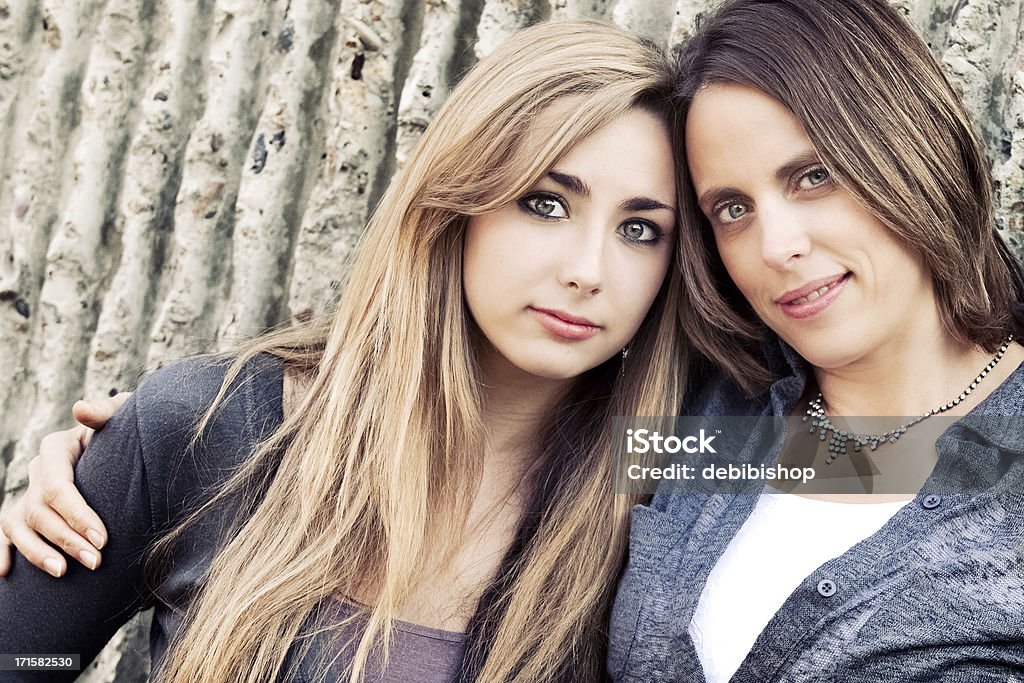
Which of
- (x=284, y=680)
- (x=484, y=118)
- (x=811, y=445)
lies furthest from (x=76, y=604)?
(x=811, y=445)

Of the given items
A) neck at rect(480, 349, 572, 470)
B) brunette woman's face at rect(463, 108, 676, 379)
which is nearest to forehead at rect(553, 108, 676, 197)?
brunette woman's face at rect(463, 108, 676, 379)

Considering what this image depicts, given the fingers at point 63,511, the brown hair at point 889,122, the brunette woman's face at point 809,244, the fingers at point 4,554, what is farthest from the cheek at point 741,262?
the fingers at point 4,554

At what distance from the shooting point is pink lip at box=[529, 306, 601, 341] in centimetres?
178

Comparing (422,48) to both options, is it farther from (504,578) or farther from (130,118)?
(504,578)

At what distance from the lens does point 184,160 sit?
2596 mm

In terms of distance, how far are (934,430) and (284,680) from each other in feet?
4.19

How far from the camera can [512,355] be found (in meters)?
1.83

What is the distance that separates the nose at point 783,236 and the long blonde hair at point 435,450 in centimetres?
34

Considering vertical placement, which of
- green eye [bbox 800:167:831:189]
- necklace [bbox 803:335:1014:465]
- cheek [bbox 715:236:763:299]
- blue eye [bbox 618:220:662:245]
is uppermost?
green eye [bbox 800:167:831:189]

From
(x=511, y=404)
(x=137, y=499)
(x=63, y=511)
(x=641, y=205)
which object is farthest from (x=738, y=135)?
(x=63, y=511)

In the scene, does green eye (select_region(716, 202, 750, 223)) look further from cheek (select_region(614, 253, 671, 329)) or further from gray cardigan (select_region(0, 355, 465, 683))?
gray cardigan (select_region(0, 355, 465, 683))

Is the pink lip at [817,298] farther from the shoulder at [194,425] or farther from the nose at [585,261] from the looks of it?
the shoulder at [194,425]

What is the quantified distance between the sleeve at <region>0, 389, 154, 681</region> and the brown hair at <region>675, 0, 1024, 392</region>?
4.33 ft

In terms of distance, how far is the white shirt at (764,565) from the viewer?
5.47 feet
